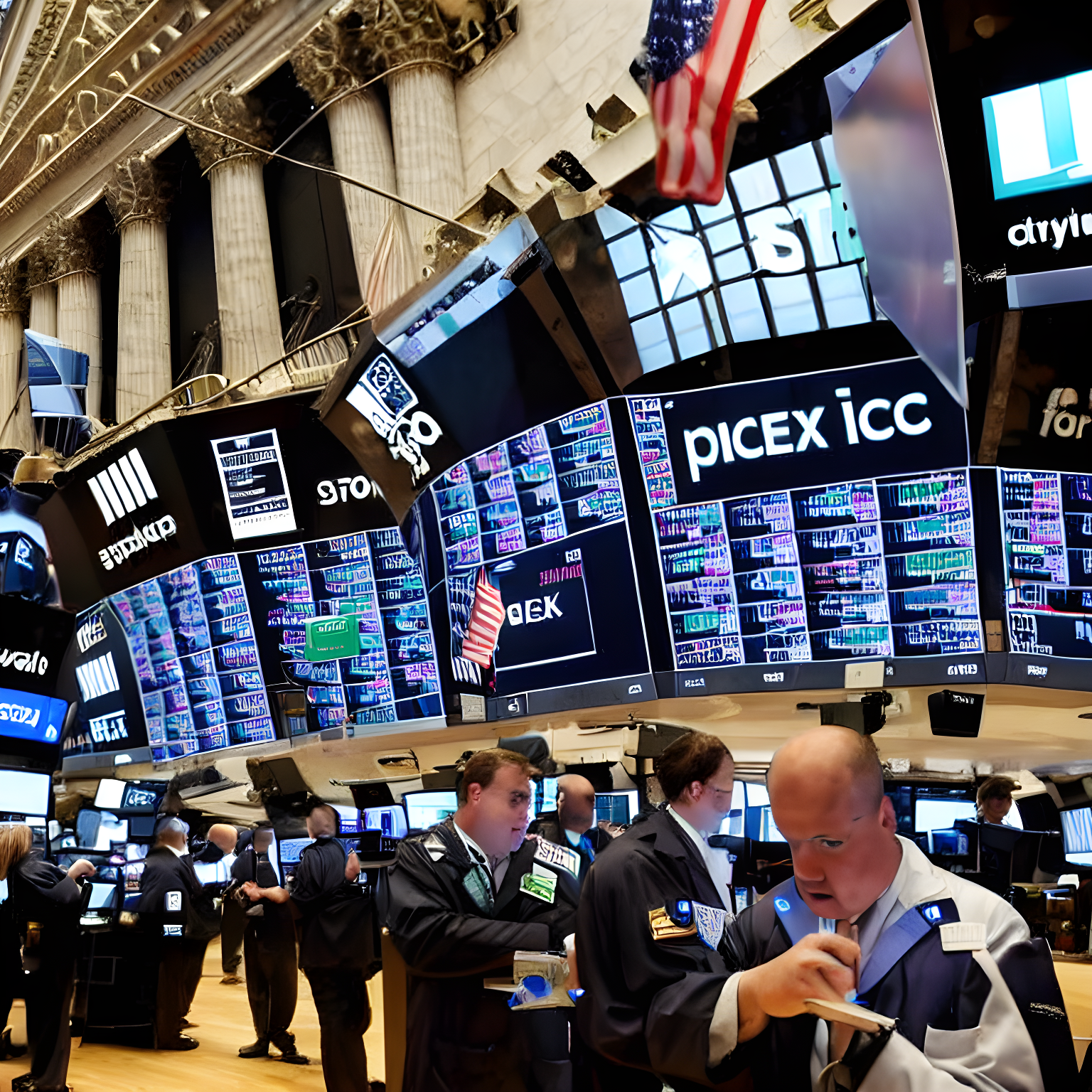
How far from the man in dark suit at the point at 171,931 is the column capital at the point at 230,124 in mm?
10663

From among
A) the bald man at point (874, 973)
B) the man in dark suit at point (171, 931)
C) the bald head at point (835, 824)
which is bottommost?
the man in dark suit at point (171, 931)

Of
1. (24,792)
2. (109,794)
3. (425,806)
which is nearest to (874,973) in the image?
(425,806)

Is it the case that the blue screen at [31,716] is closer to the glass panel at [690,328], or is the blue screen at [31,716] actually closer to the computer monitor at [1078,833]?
the glass panel at [690,328]

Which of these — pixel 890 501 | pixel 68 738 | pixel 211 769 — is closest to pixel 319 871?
pixel 890 501

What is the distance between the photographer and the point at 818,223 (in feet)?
16.9

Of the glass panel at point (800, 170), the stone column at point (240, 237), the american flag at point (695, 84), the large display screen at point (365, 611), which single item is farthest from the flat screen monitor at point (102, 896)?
the stone column at point (240, 237)

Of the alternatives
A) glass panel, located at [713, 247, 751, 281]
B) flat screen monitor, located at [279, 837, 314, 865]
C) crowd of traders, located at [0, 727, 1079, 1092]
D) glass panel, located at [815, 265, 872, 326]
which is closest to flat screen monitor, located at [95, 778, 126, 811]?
flat screen monitor, located at [279, 837, 314, 865]

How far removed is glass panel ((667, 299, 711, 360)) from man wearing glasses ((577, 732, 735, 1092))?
3213 millimetres

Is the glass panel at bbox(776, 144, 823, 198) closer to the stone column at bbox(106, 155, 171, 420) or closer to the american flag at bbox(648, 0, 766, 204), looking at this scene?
the american flag at bbox(648, 0, 766, 204)

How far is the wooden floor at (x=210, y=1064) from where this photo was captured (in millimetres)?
6332

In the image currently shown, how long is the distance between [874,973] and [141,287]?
Result: 1683 centimetres

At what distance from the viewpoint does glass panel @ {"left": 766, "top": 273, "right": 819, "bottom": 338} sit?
209 inches

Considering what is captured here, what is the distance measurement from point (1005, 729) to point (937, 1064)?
18.9 feet

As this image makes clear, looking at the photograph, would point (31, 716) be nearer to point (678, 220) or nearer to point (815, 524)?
point (815, 524)
